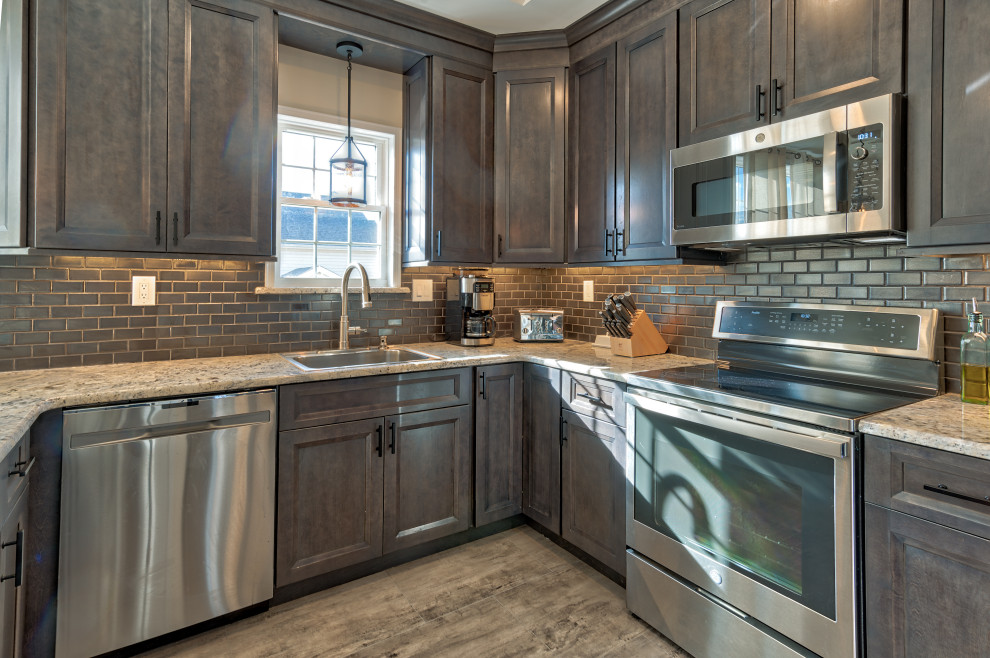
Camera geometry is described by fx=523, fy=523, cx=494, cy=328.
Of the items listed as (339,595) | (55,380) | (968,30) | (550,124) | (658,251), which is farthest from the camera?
(550,124)

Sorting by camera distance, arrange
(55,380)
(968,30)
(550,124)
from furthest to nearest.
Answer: (550,124) < (55,380) < (968,30)

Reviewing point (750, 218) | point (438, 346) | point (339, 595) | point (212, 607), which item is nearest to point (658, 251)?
point (750, 218)

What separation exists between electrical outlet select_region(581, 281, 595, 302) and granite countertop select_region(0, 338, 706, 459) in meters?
0.47

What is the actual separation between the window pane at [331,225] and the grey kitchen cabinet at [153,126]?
553mm

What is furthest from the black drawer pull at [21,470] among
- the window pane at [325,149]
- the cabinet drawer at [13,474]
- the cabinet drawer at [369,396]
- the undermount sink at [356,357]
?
the window pane at [325,149]

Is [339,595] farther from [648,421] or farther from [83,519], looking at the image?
[648,421]

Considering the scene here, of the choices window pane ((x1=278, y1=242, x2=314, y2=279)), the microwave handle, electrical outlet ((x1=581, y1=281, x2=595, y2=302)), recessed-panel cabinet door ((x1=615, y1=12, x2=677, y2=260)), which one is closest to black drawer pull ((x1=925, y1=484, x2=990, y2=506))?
the microwave handle

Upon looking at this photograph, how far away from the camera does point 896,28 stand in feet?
5.26

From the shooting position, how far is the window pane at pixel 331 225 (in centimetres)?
283

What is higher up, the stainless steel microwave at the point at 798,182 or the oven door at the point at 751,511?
the stainless steel microwave at the point at 798,182

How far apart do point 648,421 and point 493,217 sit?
1485mm

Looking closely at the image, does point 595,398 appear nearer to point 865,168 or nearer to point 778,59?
point 865,168

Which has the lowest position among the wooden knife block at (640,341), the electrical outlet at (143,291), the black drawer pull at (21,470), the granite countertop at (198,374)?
the black drawer pull at (21,470)

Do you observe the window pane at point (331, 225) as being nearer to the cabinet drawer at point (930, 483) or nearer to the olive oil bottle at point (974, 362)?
the cabinet drawer at point (930, 483)
